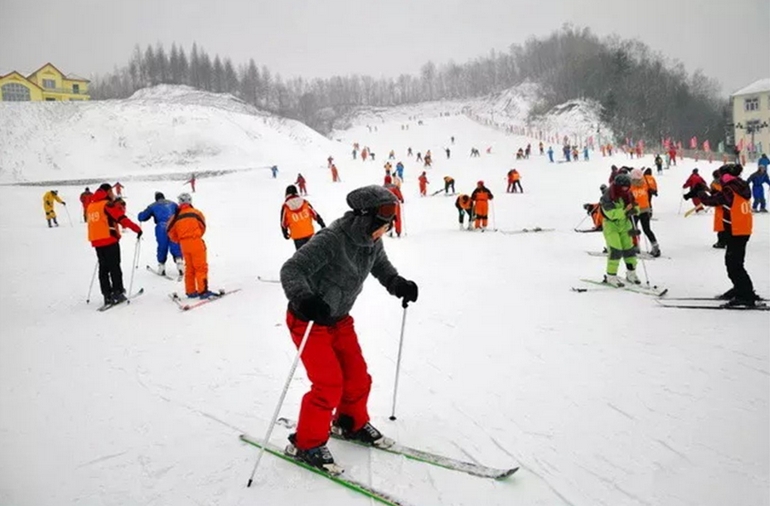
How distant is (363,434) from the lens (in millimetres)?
3068

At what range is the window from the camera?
44.9m

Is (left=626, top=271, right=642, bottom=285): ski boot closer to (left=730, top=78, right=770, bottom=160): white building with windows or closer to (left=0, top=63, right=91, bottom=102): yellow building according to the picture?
(left=730, top=78, right=770, bottom=160): white building with windows

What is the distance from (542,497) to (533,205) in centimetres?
1716

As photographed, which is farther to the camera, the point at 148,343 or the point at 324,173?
the point at 324,173

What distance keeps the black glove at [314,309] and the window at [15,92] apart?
182 ft

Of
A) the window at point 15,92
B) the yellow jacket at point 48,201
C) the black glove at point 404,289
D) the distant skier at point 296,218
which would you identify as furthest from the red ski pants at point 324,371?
the window at point 15,92

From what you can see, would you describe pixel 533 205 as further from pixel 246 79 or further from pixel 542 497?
pixel 246 79

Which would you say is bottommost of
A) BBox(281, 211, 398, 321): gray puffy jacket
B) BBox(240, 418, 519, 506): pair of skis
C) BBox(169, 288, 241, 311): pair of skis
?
BBox(240, 418, 519, 506): pair of skis

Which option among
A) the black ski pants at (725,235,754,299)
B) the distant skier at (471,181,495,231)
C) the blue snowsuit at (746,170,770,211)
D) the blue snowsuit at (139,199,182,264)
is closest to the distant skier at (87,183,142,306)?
the blue snowsuit at (139,199,182,264)

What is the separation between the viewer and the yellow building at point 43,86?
45.3 metres

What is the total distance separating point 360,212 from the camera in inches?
109

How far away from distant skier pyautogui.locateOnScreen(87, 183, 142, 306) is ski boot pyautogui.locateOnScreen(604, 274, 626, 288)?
23.0ft

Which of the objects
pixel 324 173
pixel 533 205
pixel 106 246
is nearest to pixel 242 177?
pixel 324 173

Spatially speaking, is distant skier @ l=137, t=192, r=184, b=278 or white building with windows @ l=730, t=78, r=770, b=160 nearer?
distant skier @ l=137, t=192, r=184, b=278
